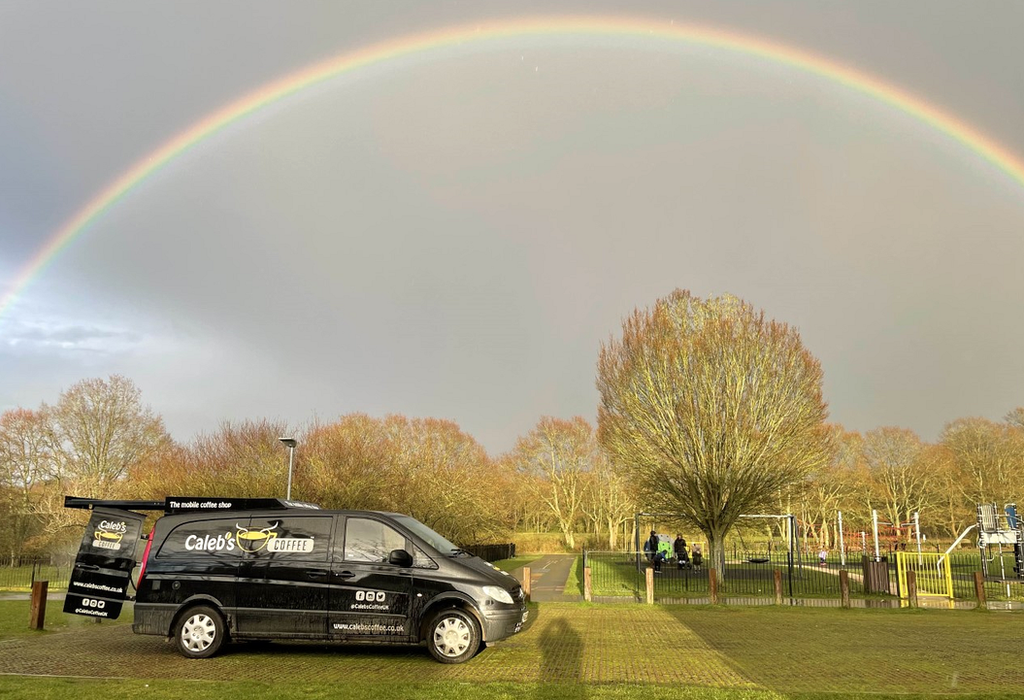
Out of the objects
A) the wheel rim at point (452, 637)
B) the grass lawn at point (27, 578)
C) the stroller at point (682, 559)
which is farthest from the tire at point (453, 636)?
the stroller at point (682, 559)

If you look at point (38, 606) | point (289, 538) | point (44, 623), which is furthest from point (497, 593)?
point (44, 623)

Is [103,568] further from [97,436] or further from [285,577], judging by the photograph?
[97,436]

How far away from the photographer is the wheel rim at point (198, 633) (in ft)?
33.1

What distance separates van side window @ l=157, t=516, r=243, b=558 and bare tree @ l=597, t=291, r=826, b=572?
1918 centimetres

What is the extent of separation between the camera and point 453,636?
9.73 meters

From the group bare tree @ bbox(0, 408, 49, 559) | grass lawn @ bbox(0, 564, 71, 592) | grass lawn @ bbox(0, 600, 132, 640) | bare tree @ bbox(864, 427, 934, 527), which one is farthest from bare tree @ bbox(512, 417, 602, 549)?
grass lawn @ bbox(0, 600, 132, 640)

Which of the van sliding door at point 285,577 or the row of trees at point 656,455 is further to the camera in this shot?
the row of trees at point 656,455

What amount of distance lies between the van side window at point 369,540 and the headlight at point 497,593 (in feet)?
4.28

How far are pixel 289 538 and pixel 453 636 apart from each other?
2725 millimetres

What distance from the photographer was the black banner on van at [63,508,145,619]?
11.4m

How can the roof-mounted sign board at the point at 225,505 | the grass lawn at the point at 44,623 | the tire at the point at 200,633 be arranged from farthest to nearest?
1. the grass lawn at the point at 44,623
2. the roof-mounted sign board at the point at 225,505
3. the tire at the point at 200,633

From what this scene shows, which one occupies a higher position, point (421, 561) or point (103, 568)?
point (421, 561)

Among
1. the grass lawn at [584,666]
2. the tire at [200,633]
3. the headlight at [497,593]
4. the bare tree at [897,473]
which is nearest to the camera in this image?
the grass lawn at [584,666]

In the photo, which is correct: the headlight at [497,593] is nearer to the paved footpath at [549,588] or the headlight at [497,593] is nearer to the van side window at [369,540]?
the van side window at [369,540]
